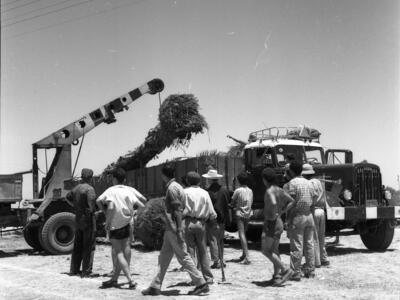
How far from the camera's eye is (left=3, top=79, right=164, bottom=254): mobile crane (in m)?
12.6

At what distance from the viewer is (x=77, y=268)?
909 cm

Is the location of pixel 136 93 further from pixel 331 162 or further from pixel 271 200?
pixel 271 200

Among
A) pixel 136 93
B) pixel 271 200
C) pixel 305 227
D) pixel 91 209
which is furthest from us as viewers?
pixel 136 93

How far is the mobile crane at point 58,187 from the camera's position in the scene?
497 inches

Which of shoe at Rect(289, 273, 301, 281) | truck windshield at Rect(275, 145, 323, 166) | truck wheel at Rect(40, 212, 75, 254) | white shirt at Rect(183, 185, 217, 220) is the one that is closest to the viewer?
white shirt at Rect(183, 185, 217, 220)

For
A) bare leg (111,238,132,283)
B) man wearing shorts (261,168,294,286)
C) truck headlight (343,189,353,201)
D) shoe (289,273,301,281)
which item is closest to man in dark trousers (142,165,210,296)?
bare leg (111,238,132,283)

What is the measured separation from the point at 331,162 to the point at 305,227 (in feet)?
17.5

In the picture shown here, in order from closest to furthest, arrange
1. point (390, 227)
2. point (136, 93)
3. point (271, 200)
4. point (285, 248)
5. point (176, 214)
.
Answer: point (176, 214) < point (271, 200) < point (390, 227) < point (285, 248) < point (136, 93)

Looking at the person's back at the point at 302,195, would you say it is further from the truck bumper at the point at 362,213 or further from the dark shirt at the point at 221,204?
the truck bumper at the point at 362,213

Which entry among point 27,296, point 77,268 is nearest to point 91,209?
point 77,268

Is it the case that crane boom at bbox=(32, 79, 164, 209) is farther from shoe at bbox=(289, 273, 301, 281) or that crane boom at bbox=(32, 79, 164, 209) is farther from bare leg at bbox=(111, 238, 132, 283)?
shoe at bbox=(289, 273, 301, 281)

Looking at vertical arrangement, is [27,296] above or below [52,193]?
below

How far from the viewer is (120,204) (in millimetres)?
7781

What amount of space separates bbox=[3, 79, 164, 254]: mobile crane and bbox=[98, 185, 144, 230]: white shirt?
519 cm
